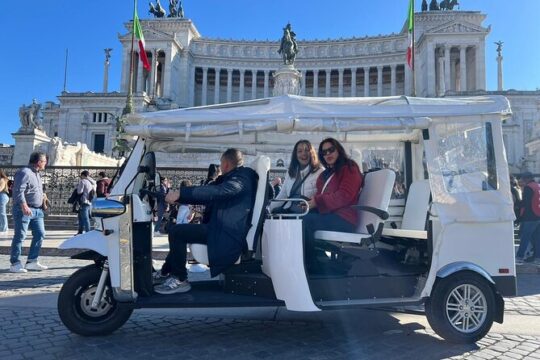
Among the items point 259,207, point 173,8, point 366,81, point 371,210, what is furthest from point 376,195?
point 173,8

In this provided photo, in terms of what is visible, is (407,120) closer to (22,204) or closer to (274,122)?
(274,122)

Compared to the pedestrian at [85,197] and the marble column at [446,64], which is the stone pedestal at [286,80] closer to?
Result: the pedestrian at [85,197]

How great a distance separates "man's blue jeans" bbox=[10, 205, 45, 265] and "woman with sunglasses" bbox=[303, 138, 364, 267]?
535 centimetres

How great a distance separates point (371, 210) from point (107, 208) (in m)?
2.52

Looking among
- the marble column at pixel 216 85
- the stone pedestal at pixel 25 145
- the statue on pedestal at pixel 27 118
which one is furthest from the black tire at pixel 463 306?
the marble column at pixel 216 85

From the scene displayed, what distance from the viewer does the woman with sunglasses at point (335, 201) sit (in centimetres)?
414

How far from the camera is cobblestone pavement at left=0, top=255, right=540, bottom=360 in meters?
3.64

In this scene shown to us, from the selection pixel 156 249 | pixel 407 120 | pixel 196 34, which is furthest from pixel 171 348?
pixel 196 34

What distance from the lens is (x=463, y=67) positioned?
59.0 meters

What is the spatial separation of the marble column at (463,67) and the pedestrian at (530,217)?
5660 cm

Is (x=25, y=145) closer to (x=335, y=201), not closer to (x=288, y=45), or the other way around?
(x=288, y=45)

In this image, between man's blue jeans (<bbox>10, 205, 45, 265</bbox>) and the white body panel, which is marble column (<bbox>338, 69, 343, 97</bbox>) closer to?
man's blue jeans (<bbox>10, 205, 45, 265</bbox>)

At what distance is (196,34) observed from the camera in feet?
236

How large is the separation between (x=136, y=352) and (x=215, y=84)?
69135 mm
